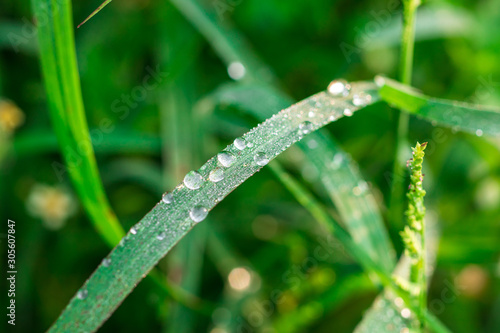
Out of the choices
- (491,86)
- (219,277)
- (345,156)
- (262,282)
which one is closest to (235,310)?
(262,282)

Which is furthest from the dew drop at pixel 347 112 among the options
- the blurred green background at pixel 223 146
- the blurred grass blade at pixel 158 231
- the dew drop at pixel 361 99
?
the blurred green background at pixel 223 146

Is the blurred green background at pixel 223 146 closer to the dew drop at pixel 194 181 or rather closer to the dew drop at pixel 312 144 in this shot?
the dew drop at pixel 312 144

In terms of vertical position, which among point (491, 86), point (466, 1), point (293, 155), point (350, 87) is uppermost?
point (466, 1)

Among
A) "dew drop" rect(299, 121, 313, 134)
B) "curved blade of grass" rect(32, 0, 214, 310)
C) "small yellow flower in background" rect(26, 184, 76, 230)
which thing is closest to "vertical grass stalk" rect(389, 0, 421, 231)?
"dew drop" rect(299, 121, 313, 134)

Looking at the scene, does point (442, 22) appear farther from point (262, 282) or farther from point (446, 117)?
point (262, 282)

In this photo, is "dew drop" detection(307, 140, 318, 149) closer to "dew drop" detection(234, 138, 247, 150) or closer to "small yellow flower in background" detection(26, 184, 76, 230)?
"dew drop" detection(234, 138, 247, 150)
